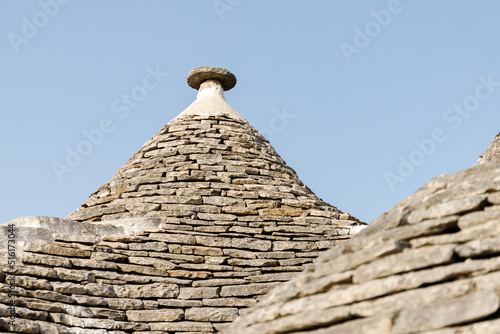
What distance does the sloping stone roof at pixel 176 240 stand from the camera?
18.8ft

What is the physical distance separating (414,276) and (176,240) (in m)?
4.05

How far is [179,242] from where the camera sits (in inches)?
263

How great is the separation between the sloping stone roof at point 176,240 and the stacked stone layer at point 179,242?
11mm

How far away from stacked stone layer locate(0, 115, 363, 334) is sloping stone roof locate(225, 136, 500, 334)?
8.25 ft

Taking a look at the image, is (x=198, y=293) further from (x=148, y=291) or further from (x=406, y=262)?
(x=406, y=262)

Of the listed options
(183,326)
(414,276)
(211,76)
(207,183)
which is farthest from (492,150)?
(414,276)

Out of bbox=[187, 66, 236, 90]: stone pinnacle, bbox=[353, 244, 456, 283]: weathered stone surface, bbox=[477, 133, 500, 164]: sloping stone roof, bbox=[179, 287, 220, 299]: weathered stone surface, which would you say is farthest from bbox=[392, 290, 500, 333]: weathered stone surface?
bbox=[187, 66, 236, 90]: stone pinnacle

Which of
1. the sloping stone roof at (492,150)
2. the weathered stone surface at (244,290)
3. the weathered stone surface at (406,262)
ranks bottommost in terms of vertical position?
the weathered stone surface at (406,262)

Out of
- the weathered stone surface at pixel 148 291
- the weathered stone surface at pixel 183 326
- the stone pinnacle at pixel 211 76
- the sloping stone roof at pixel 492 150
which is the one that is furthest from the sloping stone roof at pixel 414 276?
the stone pinnacle at pixel 211 76

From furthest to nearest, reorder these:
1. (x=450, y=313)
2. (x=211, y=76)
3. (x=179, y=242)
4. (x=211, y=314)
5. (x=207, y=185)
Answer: (x=211, y=76), (x=207, y=185), (x=179, y=242), (x=211, y=314), (x=450, y=313)

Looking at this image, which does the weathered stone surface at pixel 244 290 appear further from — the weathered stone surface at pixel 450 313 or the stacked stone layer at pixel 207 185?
the weathered stone surface at pixel 450 313

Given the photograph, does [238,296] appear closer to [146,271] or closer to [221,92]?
[146,271]

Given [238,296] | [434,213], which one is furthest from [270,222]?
[434,213]

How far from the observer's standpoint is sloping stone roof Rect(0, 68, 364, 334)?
5.74 meters
